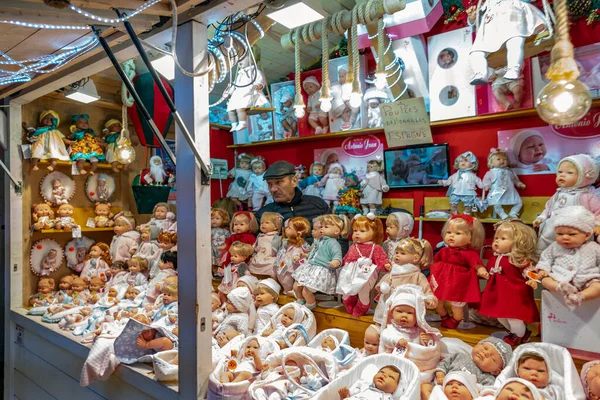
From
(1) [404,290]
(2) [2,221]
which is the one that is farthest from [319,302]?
(2) [2,221]

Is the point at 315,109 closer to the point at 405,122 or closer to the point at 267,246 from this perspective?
the point at 405,122

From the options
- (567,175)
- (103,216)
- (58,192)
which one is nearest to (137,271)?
(103,216)

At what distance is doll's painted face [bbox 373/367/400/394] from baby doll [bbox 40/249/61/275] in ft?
9.88

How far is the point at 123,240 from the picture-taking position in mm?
3359

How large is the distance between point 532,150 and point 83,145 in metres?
3.59

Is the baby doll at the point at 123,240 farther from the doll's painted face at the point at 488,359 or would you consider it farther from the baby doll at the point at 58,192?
the doll's painted face at the point at 488,359

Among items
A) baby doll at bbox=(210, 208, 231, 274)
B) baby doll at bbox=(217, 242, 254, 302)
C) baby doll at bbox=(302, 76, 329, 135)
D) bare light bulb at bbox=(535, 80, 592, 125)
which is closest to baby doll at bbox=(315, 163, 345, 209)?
baby doll at bbox=(302, 76, 329, 135)

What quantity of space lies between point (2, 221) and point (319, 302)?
2860 millimetres

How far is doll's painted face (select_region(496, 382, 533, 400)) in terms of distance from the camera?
4.14 feet

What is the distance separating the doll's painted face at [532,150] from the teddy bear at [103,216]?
3.45 m

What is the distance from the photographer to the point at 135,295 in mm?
2895

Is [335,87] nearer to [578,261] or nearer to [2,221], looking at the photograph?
[578,261]

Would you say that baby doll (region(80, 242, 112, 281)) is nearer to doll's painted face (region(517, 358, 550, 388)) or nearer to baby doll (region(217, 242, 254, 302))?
baby doll (region(217, 242, 254, 302))

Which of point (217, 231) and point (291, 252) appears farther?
point (217, 231)
